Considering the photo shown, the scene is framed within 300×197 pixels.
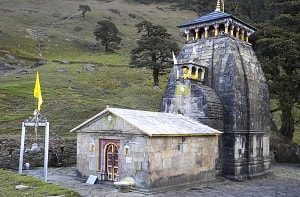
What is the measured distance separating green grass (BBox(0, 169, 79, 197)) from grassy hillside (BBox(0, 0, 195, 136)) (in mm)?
12921

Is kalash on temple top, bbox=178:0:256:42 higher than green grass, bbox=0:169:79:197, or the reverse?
kalash on temple top, bbox=178:0:256:42

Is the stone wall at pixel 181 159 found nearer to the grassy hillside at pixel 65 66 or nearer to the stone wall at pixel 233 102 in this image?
the stone wall at pixel 233 102

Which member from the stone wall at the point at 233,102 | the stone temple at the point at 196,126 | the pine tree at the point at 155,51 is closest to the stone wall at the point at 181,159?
the stone temple at the point at 196,126

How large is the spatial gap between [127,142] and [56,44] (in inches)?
2148

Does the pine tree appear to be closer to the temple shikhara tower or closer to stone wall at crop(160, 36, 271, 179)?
the temple shikhara tower

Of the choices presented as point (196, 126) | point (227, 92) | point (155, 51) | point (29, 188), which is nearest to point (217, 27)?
point (227, 92)

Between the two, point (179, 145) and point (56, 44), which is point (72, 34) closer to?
point (56, 44)

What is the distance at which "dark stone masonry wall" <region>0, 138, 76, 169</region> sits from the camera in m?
21.8

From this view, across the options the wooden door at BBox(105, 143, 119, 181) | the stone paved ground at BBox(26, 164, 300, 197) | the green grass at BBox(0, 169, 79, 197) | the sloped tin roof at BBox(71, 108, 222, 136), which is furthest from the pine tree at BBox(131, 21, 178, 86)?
the green grass at BBox(0, 169, 79, 197)

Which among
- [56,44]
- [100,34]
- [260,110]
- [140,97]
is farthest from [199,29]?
[56,44]

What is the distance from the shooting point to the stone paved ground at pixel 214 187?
16.3 metres

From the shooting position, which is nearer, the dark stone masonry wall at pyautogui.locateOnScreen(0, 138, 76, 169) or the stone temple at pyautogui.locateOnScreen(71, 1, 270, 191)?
the stone temple at pyautogui.locateOnScreen(71, 1, 270, 191)

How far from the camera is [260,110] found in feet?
76.7

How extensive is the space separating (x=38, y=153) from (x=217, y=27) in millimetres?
12713
